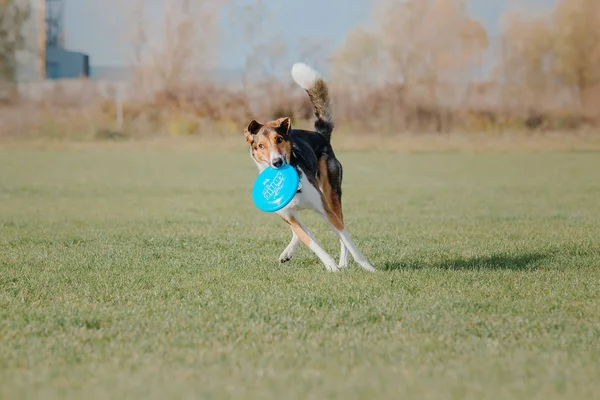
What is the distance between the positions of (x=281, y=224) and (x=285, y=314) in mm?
6445

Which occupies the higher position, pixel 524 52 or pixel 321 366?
pixel 524 52

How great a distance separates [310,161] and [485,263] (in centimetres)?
190

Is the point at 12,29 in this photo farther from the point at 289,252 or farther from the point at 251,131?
the point at 251,131

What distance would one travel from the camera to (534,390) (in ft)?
13.4

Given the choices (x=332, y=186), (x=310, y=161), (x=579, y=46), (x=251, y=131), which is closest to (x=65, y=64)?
(x=579, y=46)

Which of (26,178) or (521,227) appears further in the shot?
(26,178)

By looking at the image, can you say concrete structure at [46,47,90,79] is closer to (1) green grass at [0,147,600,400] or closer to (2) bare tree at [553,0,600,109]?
(2) bare tree at [553,0,600,109]

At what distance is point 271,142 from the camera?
23.7ft

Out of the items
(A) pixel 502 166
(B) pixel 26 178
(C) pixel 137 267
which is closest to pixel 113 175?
(B) pixel 26 178

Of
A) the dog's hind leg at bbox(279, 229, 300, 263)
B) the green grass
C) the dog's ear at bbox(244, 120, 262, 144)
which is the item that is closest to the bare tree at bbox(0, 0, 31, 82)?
the green grass

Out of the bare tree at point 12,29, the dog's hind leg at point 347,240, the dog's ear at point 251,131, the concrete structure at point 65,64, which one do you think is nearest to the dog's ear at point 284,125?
the dog's ear at point 251,131

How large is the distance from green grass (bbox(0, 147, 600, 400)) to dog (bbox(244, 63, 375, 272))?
1.00 ft

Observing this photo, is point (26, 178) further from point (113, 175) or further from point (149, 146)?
point (149, 146)

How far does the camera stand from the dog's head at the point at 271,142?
23.5 ft
